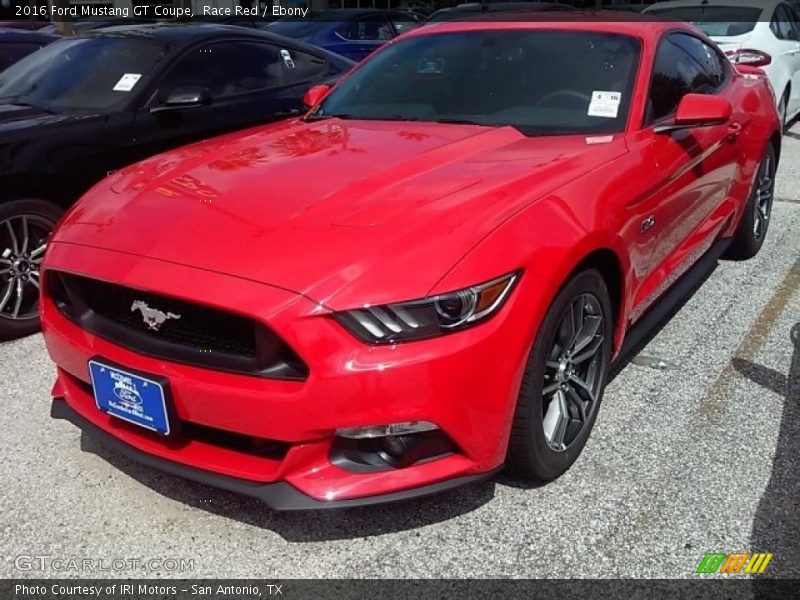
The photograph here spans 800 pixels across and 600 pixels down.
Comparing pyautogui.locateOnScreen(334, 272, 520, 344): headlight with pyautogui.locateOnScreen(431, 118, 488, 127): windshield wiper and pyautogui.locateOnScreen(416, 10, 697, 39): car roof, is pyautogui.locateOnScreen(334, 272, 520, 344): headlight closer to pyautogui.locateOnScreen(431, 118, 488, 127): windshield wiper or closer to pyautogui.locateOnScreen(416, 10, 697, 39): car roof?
pyautogui.locateOnScreen(431, 118, 488, 127): windshield wiper

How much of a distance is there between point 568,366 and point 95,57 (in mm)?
3680

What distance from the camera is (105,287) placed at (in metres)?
2.49

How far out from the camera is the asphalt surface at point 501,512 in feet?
7.66

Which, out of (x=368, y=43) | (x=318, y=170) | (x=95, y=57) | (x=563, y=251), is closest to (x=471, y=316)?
(x=563, y=251)

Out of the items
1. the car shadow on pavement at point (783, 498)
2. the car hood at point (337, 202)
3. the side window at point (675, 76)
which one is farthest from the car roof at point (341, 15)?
the car shadow on pavement at point (783, 498)

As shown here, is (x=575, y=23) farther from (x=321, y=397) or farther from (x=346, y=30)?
(x=346, y=30)

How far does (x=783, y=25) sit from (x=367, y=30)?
6073 mm

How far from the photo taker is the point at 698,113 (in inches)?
124

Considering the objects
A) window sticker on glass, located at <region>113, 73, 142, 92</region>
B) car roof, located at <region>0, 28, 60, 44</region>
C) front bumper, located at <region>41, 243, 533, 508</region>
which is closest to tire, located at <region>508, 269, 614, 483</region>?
front bumper, located at <region>41, 243, 533, 508</region>

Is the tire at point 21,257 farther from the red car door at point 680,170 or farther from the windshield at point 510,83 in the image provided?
the red car door at point 680,170

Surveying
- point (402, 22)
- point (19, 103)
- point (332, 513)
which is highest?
point (402, 22)

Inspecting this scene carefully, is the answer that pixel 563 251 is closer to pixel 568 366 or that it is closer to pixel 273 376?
pixel 568 366

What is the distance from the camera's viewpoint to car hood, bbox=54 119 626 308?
84.8 inches

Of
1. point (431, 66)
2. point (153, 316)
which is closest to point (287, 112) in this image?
point (431, 66)
